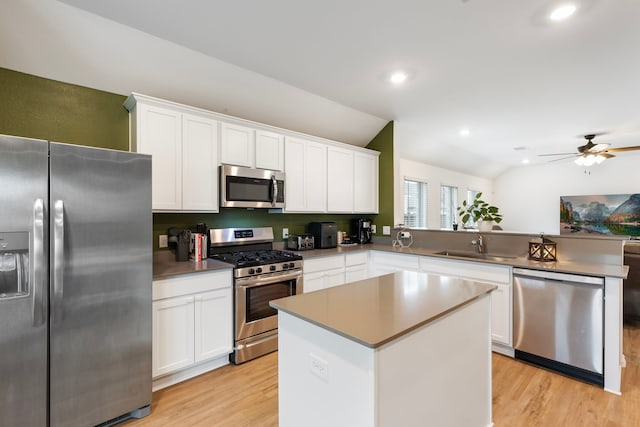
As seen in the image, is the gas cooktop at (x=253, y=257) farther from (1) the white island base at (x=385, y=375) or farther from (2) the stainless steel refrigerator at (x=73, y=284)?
(1) the white island base at (x=385, y=375)

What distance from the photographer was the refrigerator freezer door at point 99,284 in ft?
5.71

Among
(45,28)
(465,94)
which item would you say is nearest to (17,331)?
(45,28)

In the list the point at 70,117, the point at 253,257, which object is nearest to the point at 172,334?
the point at 253,257

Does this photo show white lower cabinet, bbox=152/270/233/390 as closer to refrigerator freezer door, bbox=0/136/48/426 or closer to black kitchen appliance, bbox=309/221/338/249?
refrigerator freezer door, bbox=0/136/48/426

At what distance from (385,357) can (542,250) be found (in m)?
2.64

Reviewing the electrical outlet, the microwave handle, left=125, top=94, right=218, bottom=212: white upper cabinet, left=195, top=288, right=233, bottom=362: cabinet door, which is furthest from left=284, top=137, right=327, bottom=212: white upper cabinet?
the electrical outlet

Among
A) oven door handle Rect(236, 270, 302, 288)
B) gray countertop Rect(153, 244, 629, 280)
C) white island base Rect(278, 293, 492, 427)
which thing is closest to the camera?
white island base Rect(278, 293, 492, 427)

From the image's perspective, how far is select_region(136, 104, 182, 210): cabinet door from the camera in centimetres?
254

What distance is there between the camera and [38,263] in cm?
166

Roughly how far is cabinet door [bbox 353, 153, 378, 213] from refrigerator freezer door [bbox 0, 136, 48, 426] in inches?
134

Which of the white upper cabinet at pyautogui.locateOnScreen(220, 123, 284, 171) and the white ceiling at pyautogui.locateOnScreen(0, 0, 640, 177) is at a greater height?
the white ceiling at pyautogui.locateOnScreen(0, 0, 640, 177)

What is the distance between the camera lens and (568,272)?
2.47 meters

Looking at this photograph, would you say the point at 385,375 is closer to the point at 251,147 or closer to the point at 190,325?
the point at 190,325

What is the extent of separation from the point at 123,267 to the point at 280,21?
2.03m
